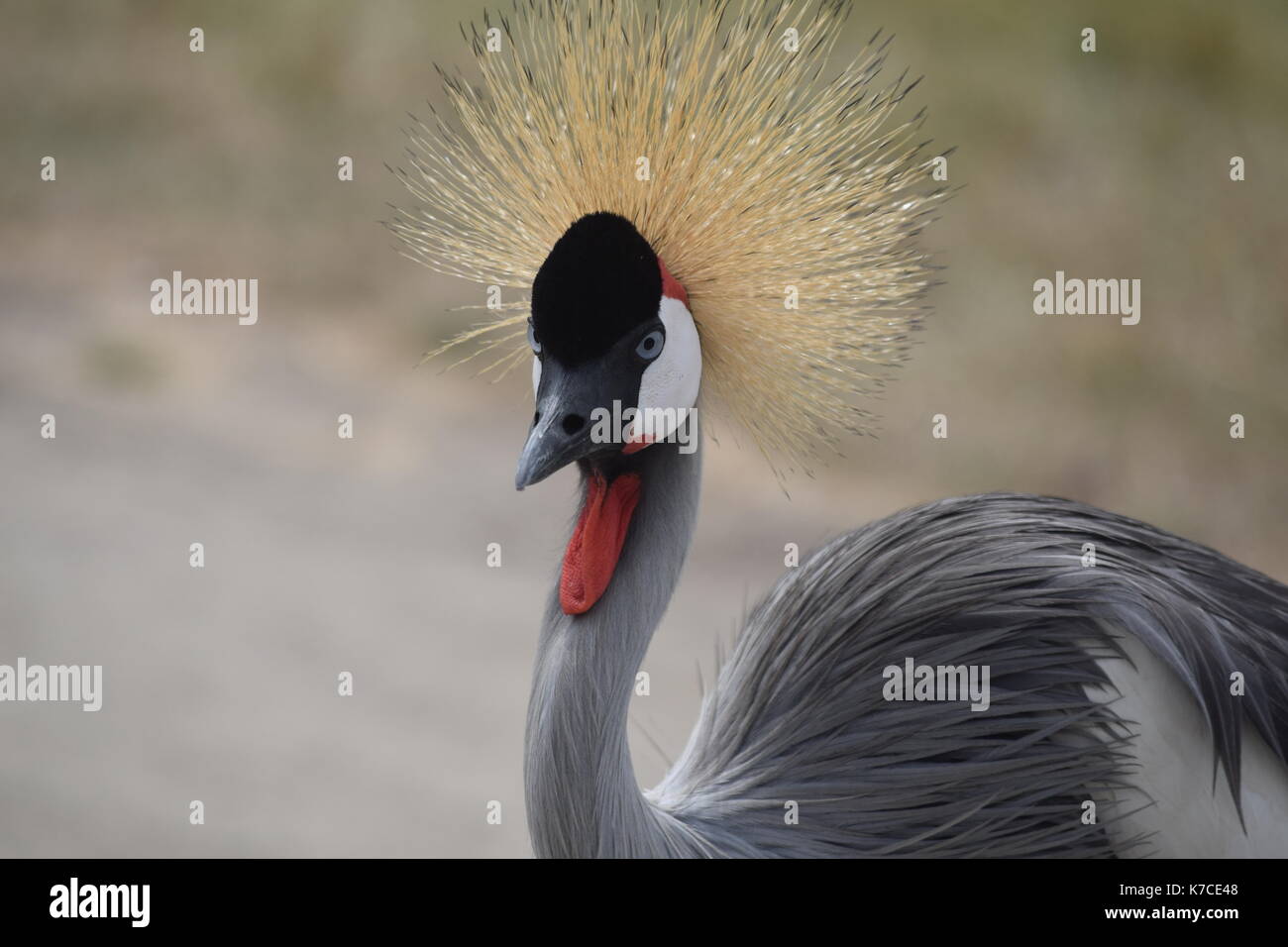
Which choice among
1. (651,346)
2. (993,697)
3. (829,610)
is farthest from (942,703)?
(651,346)

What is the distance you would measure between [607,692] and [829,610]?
→ 0.45 metres

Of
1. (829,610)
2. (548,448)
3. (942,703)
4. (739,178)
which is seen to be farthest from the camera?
(829,610)

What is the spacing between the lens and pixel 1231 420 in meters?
3.89

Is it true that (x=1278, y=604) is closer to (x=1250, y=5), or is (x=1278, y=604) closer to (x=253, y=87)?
(x=1250, y=5)

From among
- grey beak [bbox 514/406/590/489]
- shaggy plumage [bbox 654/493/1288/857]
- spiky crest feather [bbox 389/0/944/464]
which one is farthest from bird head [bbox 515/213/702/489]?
shaggy plumage [bbox 654/493/1288/857]

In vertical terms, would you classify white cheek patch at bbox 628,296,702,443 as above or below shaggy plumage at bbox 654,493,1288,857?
above

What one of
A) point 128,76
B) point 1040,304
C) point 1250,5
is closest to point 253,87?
point 128,76

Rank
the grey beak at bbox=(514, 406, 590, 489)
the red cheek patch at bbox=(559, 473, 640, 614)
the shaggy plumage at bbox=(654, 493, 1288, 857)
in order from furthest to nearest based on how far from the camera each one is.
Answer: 1. the shaggy plumage at bbox=(654, 493, 1288, 857)
2. the red cheek patch at bbox=(559, 473, 640, 614)
3. the grey beak at bbox=(514, 406, 590, 489)

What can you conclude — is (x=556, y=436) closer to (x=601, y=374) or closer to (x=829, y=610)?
(x=601, y=374)

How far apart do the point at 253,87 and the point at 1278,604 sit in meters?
4.21

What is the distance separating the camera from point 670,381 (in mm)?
1483

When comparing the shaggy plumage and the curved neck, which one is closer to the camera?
the curved neck

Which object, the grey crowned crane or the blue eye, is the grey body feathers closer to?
the grey crowned crane

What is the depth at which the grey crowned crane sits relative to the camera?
4.99 ft
